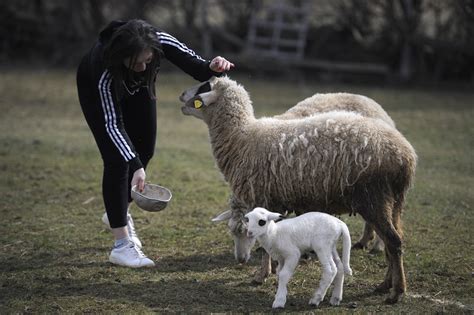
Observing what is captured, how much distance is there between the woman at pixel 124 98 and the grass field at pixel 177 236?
1.58 feet

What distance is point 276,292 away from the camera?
4.78m

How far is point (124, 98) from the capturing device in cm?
522

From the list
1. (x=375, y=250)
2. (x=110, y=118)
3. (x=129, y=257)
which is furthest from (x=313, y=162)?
(x=129, y=257)

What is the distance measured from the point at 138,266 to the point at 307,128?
1616 millimetres

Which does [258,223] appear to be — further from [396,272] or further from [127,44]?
[127,44]

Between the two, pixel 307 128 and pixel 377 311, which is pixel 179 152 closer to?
pixel 307 128

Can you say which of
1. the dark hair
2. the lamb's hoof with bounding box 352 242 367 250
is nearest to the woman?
the dark hair

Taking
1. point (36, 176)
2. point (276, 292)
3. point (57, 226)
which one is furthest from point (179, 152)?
point (276, 292)

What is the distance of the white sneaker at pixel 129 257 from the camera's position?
207 inches

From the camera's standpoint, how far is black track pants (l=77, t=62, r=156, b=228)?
4988 mm

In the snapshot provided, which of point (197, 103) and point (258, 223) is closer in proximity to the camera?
point (258, 223)

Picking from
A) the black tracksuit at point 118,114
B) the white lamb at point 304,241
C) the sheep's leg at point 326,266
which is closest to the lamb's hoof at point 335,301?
the white lamb at point 304,241

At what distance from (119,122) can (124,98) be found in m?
0.38

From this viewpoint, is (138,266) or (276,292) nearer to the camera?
(276,292)
